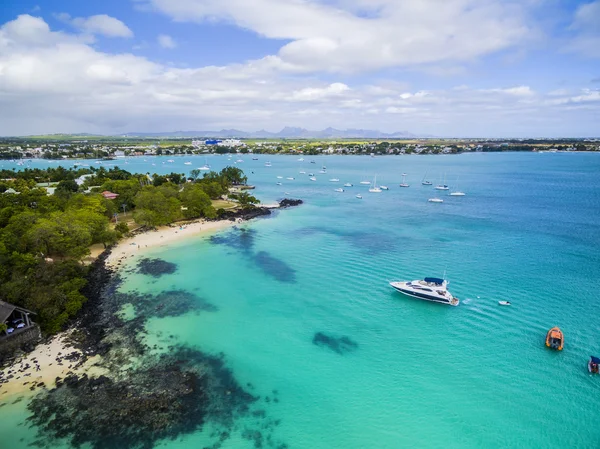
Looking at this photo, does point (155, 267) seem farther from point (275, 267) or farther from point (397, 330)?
point (397, 330)

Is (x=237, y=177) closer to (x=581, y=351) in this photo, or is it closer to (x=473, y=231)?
(x=473, y=231)

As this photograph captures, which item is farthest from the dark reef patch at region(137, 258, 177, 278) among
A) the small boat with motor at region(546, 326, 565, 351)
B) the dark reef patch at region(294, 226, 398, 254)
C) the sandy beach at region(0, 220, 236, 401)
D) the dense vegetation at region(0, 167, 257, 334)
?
the small boat with motor at region(546, 326, 565, 351)

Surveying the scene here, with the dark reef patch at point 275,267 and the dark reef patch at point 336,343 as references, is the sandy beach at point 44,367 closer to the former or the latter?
the dark reef patch at point 336,343

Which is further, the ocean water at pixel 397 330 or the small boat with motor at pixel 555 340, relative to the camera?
the small boat with motor at pixel 555 340

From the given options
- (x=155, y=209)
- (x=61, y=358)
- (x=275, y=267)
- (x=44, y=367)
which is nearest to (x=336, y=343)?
A: (x=275, y=267)

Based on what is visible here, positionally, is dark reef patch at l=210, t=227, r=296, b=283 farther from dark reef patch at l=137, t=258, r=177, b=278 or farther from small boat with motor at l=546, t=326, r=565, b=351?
small boat with motor at l=546, t=326, r=565, b=351

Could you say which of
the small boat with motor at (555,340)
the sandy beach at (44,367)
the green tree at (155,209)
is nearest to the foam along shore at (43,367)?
the sandy beach at (44,367)
